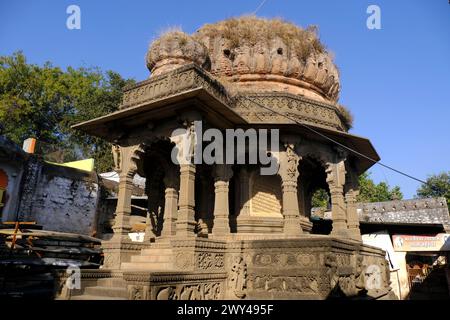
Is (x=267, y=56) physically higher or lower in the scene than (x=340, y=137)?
higher

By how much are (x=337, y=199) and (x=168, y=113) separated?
6.05 meters

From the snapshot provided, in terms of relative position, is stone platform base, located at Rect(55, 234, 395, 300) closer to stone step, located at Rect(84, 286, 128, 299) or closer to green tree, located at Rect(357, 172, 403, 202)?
stone step, located at Rect(84, 286, 128, 299)

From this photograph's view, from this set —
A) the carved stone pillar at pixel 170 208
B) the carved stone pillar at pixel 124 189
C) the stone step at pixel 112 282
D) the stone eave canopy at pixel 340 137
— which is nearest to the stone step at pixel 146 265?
the stone step at pixel 112 282

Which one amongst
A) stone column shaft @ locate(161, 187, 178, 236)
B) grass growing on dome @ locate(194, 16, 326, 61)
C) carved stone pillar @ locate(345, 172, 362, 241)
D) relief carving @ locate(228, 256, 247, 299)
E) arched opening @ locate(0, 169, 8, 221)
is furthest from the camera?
arched opening @ locate(0, 169, 8, 221)

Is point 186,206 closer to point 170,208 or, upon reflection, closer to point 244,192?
point 170,208

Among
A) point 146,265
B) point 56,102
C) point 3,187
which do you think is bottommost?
point 146,265

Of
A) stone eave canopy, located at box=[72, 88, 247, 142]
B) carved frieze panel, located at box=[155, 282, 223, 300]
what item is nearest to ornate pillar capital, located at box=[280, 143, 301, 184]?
stone eave canopy, located at box=[72, 88, 247, 142]

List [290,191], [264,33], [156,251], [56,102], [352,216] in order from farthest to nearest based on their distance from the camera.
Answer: [56,102]
[264,33]
[352,216]
[290,191]
[156,251]

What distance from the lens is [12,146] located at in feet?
58.3

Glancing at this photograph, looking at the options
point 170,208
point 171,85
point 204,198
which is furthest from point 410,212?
point 171,85

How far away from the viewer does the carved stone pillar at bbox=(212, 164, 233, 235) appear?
933cm

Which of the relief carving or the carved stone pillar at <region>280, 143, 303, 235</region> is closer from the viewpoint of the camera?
the relief carving

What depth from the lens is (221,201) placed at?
9508mm

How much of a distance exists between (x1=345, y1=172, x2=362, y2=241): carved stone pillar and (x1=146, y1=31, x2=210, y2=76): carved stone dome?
696cm
